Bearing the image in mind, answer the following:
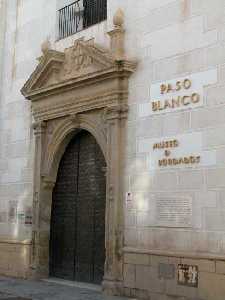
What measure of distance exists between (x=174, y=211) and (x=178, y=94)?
2106 mm

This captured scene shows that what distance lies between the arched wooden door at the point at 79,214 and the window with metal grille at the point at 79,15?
8.36 ft

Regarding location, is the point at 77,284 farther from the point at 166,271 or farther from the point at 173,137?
the point at 173,137

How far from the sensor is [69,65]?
12.9 meters

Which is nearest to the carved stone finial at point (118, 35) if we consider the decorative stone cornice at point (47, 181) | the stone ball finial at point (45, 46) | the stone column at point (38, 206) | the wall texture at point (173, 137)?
the wall texture at point (173, 137)

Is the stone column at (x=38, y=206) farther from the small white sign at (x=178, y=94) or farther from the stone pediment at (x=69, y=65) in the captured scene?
the small white sign at (x=178, y=94)

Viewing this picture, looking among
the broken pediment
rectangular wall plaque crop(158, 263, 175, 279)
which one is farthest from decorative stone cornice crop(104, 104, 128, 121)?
rectangular wall plaque crop(158, 263, 175, 279)

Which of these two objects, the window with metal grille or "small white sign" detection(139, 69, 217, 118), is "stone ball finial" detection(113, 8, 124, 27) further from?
"small white sign" detection(139, 69, 217, 118)

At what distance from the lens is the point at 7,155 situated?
1485 centimetres

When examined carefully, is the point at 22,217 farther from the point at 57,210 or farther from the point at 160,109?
the point at 160,109

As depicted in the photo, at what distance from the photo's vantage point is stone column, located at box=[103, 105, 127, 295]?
1090cm

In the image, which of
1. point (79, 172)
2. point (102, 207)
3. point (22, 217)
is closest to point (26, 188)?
point (22, 217)

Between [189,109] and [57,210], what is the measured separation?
483cm

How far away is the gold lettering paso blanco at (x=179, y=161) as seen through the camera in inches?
386

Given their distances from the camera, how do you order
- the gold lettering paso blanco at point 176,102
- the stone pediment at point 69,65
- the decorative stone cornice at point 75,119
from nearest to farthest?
the gold lettering paso blanco at point 176,102, the stone pediment at point 69,65, the decorative stone cornice at point 75,119
